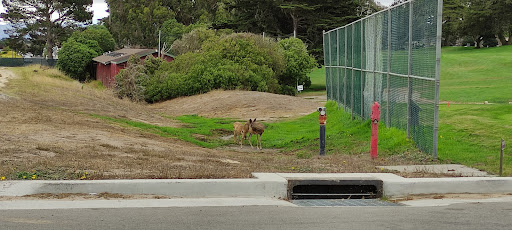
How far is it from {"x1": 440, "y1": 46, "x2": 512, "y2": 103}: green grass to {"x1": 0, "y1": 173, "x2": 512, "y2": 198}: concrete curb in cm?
2058

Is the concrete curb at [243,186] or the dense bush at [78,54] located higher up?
the dense bush at [78,54]

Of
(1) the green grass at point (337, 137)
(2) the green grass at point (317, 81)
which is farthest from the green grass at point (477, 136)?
(2) the green grass at point (317, 81)

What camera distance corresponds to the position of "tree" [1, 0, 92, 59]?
9162 centimetres

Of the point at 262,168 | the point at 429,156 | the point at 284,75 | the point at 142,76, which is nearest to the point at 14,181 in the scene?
the point at 262,168

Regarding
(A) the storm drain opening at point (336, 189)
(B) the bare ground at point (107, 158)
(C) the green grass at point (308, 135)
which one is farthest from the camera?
(C) the green grass at point (308, 135)

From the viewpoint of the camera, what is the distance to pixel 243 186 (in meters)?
9.05

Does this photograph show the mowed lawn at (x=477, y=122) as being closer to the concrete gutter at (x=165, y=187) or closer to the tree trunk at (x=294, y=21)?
the concrete gutter at (x=165, y=187)

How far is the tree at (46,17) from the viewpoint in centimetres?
9162

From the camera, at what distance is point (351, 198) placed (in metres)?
9.61

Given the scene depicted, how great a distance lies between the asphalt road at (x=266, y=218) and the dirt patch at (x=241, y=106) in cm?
2360

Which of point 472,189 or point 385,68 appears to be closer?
point 472,189

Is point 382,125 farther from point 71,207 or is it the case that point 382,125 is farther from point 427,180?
point 71,207

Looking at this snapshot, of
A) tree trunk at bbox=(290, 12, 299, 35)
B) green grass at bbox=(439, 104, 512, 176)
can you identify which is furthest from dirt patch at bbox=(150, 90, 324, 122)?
tree trunk at bbox=(290, 12, 299, 35)

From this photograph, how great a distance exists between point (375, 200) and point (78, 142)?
295 inches
